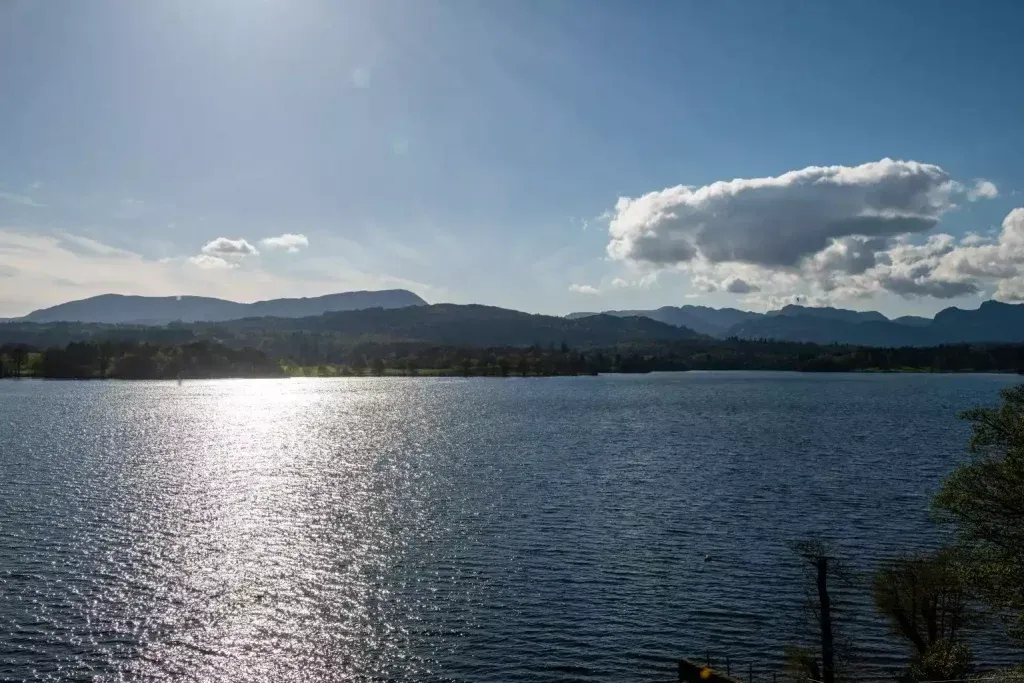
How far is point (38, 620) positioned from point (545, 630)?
3019 centimetres

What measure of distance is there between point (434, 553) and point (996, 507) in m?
38.9

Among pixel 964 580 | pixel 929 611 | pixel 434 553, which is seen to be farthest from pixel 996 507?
pixel 434 553

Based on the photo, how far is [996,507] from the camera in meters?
33.7

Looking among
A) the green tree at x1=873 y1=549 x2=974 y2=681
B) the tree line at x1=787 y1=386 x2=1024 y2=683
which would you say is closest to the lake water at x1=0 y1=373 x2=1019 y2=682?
the green tree at x1=873 y1=549 x2=974 y2=681

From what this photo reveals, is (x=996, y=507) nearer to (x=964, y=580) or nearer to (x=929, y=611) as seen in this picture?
(x=964, y=580)

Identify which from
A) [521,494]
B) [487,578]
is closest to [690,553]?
[487,578]

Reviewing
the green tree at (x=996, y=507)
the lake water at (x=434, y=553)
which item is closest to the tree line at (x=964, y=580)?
the green tree at (x=996, y=507)

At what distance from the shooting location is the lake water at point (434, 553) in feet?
131

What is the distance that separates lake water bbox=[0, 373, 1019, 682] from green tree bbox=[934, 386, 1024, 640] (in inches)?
330

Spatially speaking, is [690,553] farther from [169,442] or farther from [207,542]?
[169,442]

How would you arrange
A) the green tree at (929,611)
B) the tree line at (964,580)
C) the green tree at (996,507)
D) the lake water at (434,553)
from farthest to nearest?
the lake water at (434,553) < the green tree at (929,611) < the tree line at (964,580) < the green tree at (996,507)

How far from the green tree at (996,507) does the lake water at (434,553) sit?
8.37m

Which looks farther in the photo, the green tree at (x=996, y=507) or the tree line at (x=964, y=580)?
the tree line at (x=964, y=580)

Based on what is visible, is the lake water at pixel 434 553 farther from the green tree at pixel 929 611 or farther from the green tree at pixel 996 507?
the green tree at pixel 996 507
